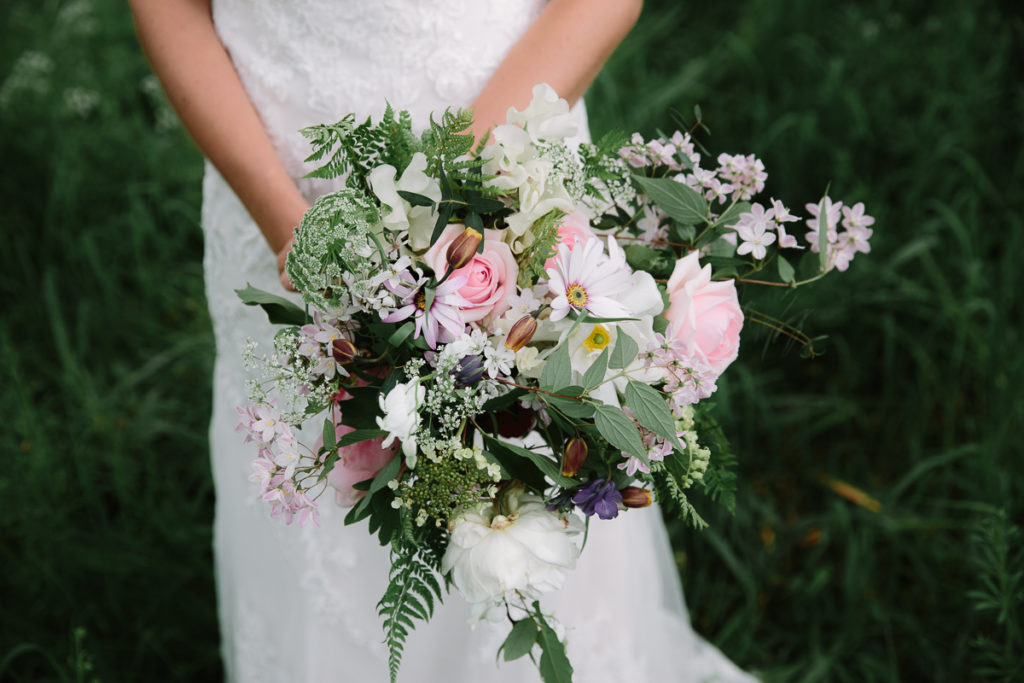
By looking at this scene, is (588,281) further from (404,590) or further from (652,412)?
(404,590)

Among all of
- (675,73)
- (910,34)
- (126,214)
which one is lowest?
(126,214)

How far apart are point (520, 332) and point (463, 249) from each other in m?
0.10

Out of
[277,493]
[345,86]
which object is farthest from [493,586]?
[345,86]

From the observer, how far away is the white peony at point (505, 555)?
851 mm

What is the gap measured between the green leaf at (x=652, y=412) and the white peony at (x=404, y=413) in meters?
0.22

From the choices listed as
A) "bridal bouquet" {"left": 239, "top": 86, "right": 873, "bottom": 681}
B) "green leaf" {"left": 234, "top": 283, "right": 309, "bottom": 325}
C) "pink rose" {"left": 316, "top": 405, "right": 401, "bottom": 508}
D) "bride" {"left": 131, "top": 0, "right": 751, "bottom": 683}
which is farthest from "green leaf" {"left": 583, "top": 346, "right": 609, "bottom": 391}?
"bride" {"left": 131, "top": 0, "right": 751, "bottom": 683}

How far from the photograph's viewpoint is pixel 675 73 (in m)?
3.46

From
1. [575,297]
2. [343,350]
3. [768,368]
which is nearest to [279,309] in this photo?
[343,350]

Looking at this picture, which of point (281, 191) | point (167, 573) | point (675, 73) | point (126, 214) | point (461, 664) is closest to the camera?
point (281, 191)

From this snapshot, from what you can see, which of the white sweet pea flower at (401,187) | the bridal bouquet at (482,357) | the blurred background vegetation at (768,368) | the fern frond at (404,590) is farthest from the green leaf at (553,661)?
the blurred background vegetation at (768,368)

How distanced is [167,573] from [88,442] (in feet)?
2.00

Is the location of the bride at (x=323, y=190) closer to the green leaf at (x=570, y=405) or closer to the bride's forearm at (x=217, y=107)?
the bride's forearm at (x=217, y=107)

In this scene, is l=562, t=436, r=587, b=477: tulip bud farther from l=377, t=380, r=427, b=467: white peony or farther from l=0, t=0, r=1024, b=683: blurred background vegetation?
l=0, t=0, r=1024, b=683: blurred background vegetation

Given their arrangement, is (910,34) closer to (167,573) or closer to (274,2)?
(274,2)
